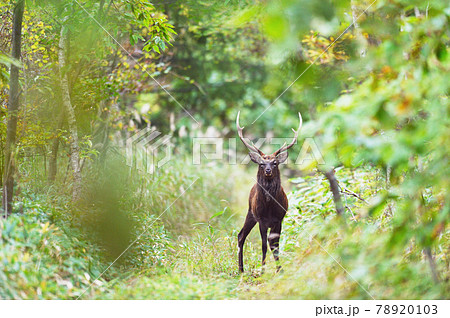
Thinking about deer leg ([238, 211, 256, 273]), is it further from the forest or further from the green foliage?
the green foliage

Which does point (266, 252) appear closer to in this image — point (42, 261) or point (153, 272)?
point (153, 272)

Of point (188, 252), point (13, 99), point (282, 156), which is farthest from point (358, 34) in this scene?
point (13, 99)

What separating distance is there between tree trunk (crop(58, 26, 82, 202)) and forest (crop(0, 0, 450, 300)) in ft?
0.04

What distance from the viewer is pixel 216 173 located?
670 centimetres

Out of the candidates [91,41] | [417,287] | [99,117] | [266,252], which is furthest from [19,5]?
[417,287]

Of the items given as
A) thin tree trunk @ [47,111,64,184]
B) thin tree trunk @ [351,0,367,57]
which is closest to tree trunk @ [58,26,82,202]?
thin tree trunk @ [47,111,64,184]

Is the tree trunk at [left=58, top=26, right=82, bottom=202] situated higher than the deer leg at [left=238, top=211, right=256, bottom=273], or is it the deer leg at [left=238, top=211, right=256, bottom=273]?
the tree trunk at [left=58, top=26, right=82, bottom=202]

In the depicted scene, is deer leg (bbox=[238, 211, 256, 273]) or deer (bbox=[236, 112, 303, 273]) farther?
deer leg (bbox=[238, 211, 256, 273])

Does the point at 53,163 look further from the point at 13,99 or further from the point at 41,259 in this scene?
the point at 41,259

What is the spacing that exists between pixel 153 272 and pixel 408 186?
2550 millimetres

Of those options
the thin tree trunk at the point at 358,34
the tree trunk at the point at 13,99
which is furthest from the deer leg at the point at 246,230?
the tree trunk at the point at 13,99

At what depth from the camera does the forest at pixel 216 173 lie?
209cm

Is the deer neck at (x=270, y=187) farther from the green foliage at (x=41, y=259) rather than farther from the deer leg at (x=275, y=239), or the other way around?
the green foliage at (x=41, y=259)

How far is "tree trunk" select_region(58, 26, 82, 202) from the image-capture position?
4281 mm
